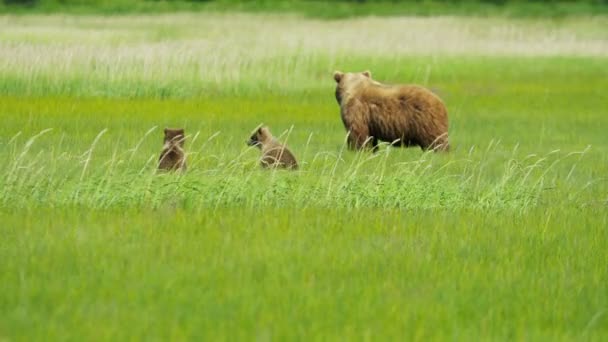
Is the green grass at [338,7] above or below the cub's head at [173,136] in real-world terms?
below

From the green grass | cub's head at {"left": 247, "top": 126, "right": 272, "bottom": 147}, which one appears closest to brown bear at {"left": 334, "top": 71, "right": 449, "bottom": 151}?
cub's head at {"left": 247, "top": 126, "right": 272, "bottom": 147}

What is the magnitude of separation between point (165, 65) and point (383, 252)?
51.0 ft

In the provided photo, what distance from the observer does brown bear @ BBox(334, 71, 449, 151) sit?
13.3 metres

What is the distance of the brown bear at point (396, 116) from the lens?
43.8ft

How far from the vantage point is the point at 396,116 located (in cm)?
1336

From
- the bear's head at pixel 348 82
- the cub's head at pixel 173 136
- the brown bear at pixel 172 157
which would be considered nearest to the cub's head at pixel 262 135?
the cub's head at pixel 173 136

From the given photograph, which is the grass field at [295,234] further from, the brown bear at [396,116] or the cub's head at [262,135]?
the cub's head at [262,135]

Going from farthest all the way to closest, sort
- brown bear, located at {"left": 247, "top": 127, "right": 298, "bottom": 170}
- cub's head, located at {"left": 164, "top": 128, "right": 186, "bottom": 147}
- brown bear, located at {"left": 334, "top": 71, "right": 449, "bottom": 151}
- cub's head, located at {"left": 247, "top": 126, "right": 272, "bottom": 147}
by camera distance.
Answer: brown bear, located at {"left": 334, "top": 71, "right": 449, "bottom": 151} < cub's head, located at {"left": 247, "top": 126, "right": 272, "bottom": 147} < brown bear, located at {"left": 247, "top": 127, "right": 298, "bottom": 170} < cub's head, located at {"left": 164, "top": 128, "right": 186, "bottom": 147}

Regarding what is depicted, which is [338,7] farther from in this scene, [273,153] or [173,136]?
[173,136]

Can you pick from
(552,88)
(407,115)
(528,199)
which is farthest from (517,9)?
(528,199)

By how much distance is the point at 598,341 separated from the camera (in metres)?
5.48

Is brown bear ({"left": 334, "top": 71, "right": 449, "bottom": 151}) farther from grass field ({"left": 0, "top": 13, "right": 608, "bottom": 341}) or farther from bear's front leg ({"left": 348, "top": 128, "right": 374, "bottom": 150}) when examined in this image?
grass field ({"left": 0, "top": 13, "right": 608, "bottom": 341})

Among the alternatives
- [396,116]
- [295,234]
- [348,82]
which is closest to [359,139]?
[396,116]

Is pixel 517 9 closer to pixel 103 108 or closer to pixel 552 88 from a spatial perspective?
pixel 552 88
